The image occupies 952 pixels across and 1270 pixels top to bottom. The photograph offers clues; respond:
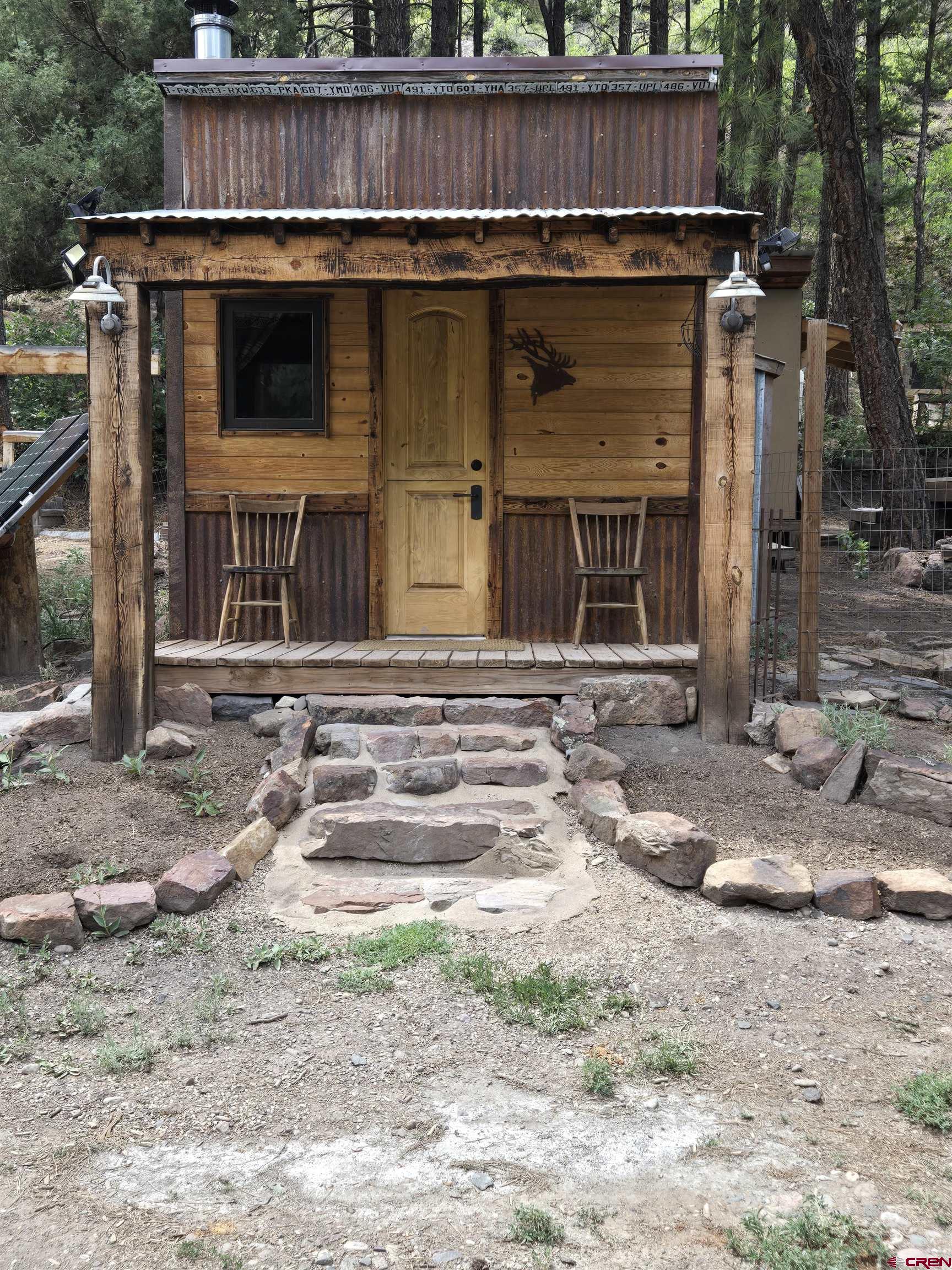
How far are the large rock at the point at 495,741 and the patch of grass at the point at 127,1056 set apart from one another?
2.60m

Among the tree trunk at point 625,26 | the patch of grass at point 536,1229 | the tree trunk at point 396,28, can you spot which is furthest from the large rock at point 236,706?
the tree trunk at point 625,26

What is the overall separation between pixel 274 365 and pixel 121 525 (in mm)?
1918

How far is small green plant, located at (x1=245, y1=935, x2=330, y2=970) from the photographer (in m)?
3.85

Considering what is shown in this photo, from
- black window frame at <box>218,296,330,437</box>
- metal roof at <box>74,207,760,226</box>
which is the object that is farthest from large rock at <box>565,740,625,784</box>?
black window frame at <box>218,296,330,437</box>

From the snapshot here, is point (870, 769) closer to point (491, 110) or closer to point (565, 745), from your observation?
point (565, 745)

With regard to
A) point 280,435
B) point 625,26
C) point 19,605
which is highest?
point 625,26

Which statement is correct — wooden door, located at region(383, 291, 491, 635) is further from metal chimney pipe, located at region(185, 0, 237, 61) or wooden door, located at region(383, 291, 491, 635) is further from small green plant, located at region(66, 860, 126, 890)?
small green plant, located at region(66, 860, 126, 890)

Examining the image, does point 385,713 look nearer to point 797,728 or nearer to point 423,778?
point 423,778

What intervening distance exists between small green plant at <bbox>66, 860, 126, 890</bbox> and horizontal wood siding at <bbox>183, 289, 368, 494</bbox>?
3310 millimetres

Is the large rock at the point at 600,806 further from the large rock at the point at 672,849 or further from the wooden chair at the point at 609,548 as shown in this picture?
the wooden chair at the point at 609,548

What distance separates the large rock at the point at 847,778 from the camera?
16.3ft

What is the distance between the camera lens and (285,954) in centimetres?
390

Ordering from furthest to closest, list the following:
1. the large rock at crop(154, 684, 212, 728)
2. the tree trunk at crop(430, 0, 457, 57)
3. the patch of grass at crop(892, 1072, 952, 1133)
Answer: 1. the tree trunk at crop(430, 0, 457, 57)
2. the large rock at crop(154, 684, 212, 728)
3. the patch of grass at crop(892, 1072, 952, 1133)

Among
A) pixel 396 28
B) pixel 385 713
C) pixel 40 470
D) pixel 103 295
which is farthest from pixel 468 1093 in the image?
pixel 396 28
